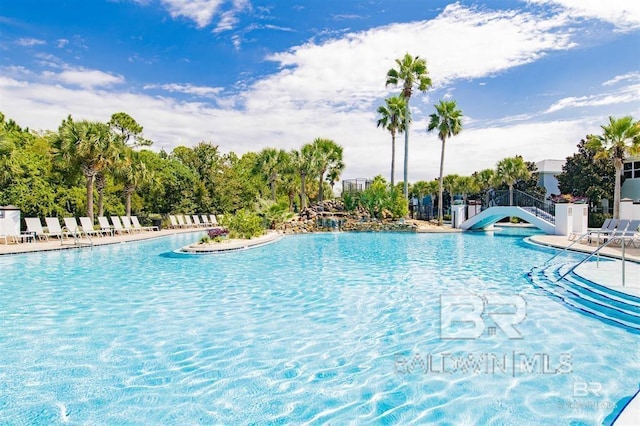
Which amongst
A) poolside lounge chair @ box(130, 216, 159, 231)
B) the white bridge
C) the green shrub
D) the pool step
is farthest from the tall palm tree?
the white bridge

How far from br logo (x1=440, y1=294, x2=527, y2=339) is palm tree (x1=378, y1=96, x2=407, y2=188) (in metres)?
26.6

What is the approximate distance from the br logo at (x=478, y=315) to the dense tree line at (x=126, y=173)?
795 inches

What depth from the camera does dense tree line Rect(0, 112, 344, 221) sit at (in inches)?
826

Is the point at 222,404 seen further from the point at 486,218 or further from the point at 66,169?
the point at 486,218

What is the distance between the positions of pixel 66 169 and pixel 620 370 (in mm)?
25076

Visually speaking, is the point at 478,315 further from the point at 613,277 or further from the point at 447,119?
the point at 447,119

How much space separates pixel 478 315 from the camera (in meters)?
6.94

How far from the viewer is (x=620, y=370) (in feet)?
15.3

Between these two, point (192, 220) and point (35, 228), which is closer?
point (35, 228)

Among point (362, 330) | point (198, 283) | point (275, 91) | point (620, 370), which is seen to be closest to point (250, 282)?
point (198, 283)

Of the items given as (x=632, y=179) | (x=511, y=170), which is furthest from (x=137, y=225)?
(x=632, y=179)

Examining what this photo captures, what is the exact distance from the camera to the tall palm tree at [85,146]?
20641 millimetres

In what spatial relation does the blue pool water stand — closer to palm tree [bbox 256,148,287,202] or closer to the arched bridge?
the arched bridge

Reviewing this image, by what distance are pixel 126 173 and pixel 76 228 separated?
7.58m
